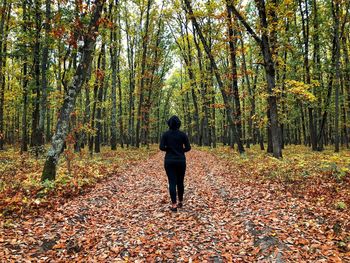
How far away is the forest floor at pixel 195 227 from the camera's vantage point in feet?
16.4

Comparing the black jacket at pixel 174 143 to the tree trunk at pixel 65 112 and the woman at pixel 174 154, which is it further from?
the tree trunk at pixel 65 112

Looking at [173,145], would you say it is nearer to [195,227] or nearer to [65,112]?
[195,227]

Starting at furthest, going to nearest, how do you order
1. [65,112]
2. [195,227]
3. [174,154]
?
1. [65,112]
2. [174,154]
3. [195,227]

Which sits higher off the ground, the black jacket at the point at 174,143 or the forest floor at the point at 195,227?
the black jacket at the point at 174,143

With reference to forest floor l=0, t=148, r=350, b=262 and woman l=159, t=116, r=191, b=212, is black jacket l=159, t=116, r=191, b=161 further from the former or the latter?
forest floor l=0, t=148, r=350, b=262

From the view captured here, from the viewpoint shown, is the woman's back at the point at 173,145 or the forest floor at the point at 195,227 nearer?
the forest floor at the point at 195,227

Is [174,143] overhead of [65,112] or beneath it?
beneath

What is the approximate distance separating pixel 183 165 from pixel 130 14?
2956 centimetres

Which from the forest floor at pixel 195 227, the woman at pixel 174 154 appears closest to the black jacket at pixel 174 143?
the woman at pixel 174 154

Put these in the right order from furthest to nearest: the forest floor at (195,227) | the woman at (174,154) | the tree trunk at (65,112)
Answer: the tree trunk at (65,112), the woman at (174,154), the forest floor at (195,227)

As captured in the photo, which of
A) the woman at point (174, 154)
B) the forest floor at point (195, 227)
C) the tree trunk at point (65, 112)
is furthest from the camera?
the tree trunk at point (65, 112)

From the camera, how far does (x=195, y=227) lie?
637 centimetres

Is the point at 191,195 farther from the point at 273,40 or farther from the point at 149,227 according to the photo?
the point at 273,40

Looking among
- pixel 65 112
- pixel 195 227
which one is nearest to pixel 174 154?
pixel 195 227
